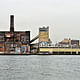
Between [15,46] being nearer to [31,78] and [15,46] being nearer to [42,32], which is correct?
[42,32]

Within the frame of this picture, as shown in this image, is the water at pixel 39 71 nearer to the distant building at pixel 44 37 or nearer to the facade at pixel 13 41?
the facade at pixel 13 41

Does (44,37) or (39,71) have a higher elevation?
(44,37)

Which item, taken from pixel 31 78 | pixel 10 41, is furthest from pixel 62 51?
pixel 31 78

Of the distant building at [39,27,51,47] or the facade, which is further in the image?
the distant building at [39,27,51,47]

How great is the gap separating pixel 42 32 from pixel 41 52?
12421 millimetres

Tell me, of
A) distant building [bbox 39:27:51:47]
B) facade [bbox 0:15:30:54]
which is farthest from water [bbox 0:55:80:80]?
distant building [bbox 39:27:51:47]

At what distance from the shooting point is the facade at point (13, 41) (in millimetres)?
132750

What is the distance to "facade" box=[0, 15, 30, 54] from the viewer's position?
132750mm

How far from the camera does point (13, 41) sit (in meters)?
135

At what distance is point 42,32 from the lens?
467ft

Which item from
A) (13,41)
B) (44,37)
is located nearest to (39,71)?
(13,41)

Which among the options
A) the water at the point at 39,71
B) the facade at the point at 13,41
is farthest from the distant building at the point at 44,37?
the water at the point at 39,71

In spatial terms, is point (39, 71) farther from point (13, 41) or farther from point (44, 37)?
point (44, 37)

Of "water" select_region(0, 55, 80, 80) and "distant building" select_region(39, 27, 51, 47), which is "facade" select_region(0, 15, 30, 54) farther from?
"water" select_region(0, 55, 80, 80)
